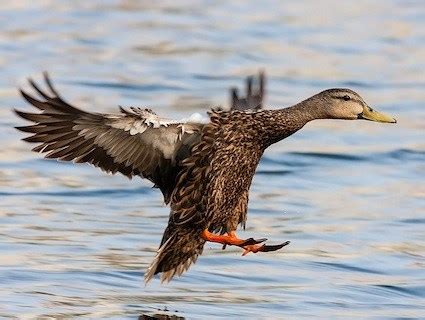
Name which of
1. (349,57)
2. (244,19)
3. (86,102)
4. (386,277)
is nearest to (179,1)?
(244,19)

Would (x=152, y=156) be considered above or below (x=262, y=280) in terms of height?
above

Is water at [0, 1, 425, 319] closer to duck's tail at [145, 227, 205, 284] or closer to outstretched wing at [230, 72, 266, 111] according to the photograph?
duck's tail at [145, 227, 205, 284]

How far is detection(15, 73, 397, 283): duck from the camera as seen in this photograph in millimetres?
8891

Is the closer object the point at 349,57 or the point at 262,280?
the point at 262,280

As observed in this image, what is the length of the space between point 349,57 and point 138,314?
10.7m

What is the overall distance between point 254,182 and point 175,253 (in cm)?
431

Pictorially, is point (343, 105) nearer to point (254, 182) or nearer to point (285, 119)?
point (285, 119)

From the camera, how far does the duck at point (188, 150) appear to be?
350 inches

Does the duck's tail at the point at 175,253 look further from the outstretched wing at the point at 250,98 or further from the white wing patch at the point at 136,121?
the outstretched wing at the point at 250,98

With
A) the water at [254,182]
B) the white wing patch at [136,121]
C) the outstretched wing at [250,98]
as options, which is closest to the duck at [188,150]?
the white wing patch at [136,121]

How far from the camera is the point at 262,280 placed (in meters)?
10.3

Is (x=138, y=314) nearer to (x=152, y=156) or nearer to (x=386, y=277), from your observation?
(x=152, y=156)

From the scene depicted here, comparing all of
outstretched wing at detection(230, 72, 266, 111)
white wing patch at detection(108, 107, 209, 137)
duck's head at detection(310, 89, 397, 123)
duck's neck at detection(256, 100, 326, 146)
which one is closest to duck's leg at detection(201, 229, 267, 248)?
duck's neck at detection(256, 100, 326, 146)

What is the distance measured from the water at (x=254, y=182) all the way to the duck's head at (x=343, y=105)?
1246mm
